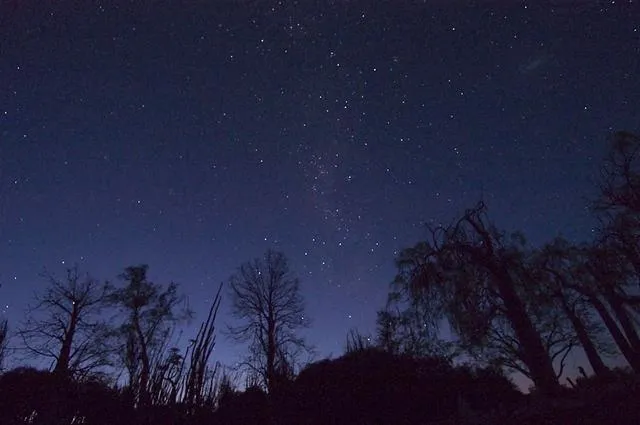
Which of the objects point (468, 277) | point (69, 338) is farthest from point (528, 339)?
point (69, 338)

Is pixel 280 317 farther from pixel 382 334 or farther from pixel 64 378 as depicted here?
pixel 64 378

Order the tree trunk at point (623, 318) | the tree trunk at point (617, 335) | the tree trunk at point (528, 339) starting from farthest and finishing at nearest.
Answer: the tree trunk at point (623, 318) < the tree trunk at point (617, 335) < the tree trunk at point (528, 339)

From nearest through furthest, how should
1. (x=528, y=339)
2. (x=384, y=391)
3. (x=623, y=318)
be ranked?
(x=384, y=391) < (x=528, y=339) < (x=623, y=318)

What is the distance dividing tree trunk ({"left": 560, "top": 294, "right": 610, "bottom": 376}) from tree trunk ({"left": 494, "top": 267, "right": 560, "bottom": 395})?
33.2 ft

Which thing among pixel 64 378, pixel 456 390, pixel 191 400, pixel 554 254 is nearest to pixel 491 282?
pixel 456 390

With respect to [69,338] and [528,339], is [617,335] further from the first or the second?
[69,338]

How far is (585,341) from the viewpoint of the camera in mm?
22641

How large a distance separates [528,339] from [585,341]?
11.8 metres

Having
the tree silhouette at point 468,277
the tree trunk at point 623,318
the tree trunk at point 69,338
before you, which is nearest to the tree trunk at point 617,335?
the tree trunk at point 623,318

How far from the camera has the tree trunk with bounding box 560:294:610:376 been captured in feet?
72.1

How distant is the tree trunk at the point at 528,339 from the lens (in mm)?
13508

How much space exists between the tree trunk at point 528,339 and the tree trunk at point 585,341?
33.2 feet

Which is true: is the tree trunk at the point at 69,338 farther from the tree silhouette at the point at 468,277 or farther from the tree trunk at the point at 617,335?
the tree trunk at the point at 617,335

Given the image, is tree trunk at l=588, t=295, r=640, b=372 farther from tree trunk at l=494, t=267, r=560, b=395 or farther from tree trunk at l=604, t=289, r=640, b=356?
tree trunk at l=494, t=267, r=560, b=395
